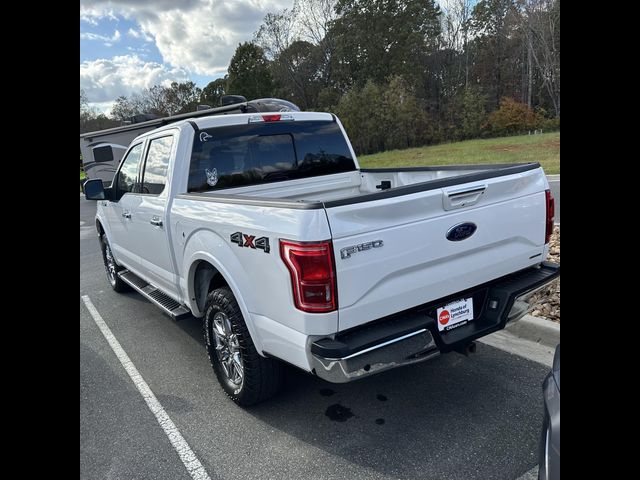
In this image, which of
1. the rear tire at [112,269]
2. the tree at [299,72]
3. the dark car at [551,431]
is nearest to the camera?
the dark car at [551,431]

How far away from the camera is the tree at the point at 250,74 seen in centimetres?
4516

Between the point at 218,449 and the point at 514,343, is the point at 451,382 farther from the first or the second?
the point at 218,449

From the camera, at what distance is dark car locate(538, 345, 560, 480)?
166 centimetres

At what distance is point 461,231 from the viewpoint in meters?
2.86

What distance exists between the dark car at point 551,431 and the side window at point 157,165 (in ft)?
11.1

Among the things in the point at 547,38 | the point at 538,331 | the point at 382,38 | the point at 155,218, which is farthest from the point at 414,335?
the point at 382,38

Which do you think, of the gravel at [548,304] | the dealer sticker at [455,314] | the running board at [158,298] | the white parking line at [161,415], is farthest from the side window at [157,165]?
the gravel at [548,304]

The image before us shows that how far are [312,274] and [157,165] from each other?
260cm

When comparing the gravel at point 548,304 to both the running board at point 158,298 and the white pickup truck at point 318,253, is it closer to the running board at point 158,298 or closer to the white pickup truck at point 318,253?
the white pickup truck at point 318,253

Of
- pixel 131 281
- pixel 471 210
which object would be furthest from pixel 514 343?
pixel 131 281

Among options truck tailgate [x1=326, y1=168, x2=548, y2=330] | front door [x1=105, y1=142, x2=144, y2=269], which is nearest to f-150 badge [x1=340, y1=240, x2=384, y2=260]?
truck tailgate [x1=326, y1=168, x2=548, y2=330]

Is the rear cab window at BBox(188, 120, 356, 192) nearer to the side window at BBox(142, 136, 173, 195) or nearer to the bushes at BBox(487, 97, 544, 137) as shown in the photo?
the side window at BBox(142, 136, 173, 195)
